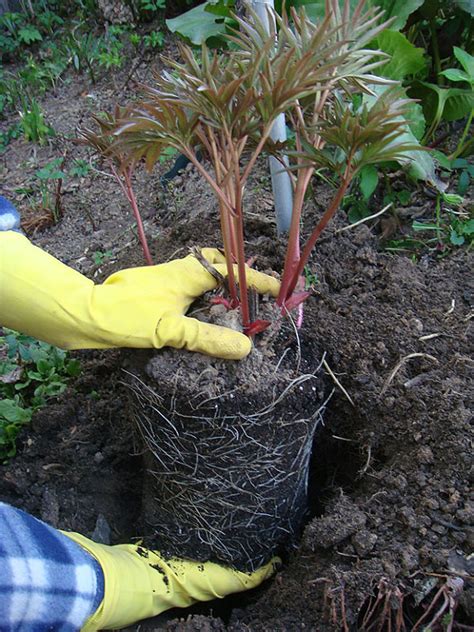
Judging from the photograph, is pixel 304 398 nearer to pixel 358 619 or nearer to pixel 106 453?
pixel 358 619

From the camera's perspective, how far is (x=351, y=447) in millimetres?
1515

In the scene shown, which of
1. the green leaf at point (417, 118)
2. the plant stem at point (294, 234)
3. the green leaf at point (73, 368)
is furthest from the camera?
the green leaf at point (417, 118)

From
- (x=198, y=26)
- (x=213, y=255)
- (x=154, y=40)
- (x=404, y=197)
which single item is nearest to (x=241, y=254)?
(x=213, y=255)

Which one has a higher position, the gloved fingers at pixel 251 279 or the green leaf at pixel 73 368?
the gloved fingers at pixel 251 279

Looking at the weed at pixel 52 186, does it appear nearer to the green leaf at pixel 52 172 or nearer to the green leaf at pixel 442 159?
the green leaf at pixel 52 172

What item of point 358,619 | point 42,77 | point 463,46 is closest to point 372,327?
point 358,619

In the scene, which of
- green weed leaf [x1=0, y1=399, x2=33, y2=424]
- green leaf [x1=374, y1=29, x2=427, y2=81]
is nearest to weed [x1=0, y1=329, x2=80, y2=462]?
green weed leaf [x1=0, y1=399, x2=33, y2=424]

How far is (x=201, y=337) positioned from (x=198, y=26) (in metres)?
→ 1.47

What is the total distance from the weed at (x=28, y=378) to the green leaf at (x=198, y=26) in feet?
3.95

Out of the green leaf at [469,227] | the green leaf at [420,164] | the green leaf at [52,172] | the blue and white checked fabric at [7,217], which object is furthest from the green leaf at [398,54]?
the green leaf at [52,172]

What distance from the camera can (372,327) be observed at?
4.96 ft

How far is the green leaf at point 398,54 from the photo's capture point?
178cm

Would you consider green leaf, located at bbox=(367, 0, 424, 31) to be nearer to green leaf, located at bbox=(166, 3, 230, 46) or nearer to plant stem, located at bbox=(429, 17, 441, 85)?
plant stem, located at bbox=(429, 17, 441, 85)

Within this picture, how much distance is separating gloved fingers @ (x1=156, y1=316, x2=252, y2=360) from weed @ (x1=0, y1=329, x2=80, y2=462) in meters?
0.69
